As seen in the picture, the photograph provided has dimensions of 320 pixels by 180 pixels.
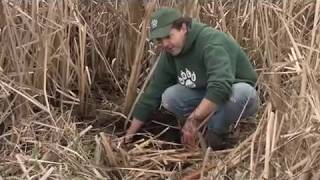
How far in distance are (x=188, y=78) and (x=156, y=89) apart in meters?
0.16

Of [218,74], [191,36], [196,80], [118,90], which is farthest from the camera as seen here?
[118,90]

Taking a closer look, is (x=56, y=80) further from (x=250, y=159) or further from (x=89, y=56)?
(x=250, y=159)

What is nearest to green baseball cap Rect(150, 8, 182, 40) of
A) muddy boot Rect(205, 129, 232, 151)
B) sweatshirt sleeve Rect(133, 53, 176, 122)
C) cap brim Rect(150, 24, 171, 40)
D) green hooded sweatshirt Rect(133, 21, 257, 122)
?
cap brim Rect(150, 24, 171, 40)

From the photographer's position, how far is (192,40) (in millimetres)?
2832

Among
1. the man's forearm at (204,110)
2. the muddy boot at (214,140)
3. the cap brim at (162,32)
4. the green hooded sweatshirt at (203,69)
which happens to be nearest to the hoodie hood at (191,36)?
the green hooded sweatshirt at (203,69)

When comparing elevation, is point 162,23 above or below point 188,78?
above

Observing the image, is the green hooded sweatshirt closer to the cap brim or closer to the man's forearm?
the man's forearm

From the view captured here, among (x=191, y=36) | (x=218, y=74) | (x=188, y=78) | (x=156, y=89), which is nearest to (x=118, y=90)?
(x=156, y=89)

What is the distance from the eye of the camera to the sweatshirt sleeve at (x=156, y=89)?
300 cm

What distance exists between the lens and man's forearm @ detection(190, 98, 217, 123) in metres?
2.74

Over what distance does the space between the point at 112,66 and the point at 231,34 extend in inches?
23.8

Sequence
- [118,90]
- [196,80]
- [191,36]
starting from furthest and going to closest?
[118,90] → [196,80] → [191,36]

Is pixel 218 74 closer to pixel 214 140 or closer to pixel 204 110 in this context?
pixel 204 110

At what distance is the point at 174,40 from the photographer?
2768mm
